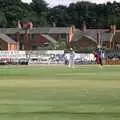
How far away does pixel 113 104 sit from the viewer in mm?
15734

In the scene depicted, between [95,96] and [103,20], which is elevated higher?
[103,20]

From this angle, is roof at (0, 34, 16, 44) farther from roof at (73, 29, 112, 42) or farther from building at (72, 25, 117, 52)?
roof at (73, 29, 112, 42)

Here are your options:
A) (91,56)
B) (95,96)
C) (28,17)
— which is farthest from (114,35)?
(95,96)

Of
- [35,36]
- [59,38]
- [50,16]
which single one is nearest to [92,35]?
[59,38]

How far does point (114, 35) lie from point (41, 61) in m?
75.6

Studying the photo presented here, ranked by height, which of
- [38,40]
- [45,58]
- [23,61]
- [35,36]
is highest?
[35,36]

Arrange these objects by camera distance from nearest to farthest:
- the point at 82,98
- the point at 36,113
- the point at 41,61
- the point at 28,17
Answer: the point at 36,113 → the point at 82,98 → the point at 41,61 → the point at 28,17

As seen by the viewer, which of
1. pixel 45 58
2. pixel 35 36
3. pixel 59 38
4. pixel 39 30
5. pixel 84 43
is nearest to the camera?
pixel 45 58

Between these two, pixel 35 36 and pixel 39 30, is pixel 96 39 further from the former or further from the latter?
pixel 35 36

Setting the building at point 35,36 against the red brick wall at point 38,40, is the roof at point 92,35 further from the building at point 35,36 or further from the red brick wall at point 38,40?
the red brick wall at point 38,40

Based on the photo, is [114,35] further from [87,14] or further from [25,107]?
[25,107]

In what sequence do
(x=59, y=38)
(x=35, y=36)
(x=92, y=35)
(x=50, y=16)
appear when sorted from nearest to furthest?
1. (x=92, y=35)
2. (x=35, y=36)
3. (x=59, y=38)
4. (x=50, y=16)

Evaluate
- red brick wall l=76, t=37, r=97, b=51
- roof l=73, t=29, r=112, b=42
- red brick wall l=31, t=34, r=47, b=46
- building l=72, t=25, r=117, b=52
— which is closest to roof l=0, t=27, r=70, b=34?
red brick wall l=31, t=34, r=47, b=46

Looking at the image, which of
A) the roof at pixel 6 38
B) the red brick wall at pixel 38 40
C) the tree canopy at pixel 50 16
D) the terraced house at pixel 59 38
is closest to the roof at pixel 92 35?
the terraced house at pixel 59 38
